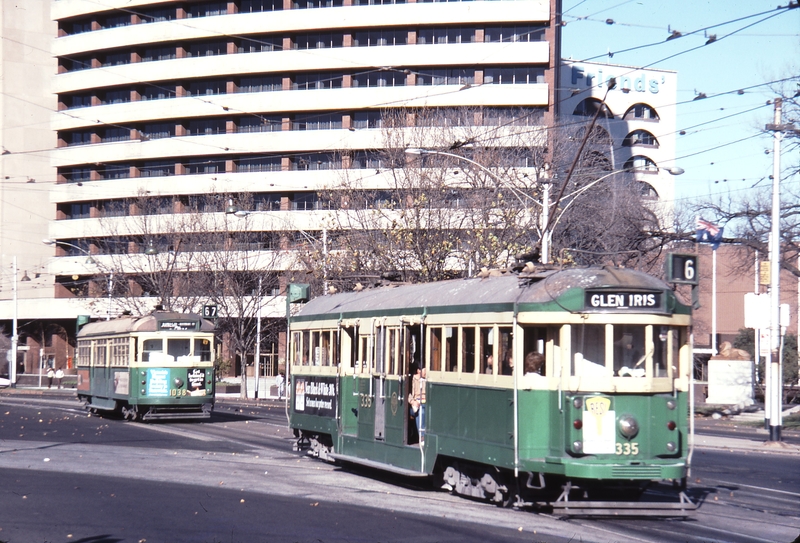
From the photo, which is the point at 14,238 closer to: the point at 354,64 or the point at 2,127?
the point at 2,127

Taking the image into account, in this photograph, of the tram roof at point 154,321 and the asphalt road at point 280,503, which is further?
the tram roof at point 154,321

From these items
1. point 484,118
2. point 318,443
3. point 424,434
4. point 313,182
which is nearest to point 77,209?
point 313,182

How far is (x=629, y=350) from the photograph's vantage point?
12578 millimetres

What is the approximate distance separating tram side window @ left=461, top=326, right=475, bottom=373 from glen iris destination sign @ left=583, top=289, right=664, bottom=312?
1.93m

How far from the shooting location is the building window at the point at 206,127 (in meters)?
71.0

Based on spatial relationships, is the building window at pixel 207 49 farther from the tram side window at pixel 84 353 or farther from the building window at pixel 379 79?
the tram side window at pixel 84 353

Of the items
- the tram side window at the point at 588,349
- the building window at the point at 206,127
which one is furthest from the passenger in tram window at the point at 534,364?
the building window at the point at 206,127

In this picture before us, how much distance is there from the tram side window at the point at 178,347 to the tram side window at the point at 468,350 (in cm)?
1928

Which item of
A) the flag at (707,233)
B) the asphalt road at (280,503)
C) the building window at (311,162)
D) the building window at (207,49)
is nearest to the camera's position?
the asphalt road at (280,503)

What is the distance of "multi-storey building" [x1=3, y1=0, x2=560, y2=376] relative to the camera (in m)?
62.1

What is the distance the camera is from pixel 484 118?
42.0 meters

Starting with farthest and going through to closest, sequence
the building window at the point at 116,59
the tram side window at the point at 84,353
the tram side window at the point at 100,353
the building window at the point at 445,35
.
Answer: the building window at the point at 116,59 < the building window at the point at 445,35 < the tram side window at the point at 84,353 < the tram side window at the point at 100,353

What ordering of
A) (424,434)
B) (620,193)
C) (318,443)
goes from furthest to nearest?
(620,193), (318,443), (424,434)

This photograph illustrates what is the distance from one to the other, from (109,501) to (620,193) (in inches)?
1221
